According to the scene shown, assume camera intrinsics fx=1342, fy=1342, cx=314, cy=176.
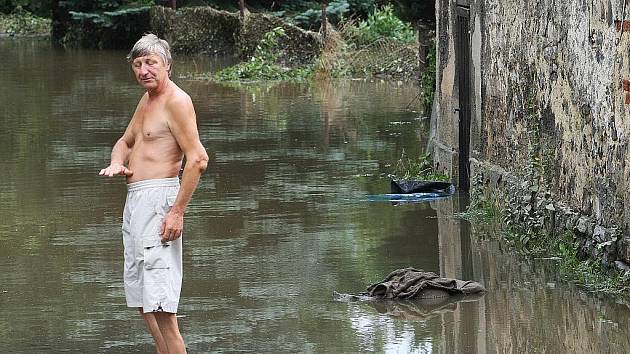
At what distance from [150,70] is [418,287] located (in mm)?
3106

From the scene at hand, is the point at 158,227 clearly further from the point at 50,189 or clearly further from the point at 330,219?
the point at 50,189

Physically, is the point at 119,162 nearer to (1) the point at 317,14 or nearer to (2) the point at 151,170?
(2) the point at 151,170

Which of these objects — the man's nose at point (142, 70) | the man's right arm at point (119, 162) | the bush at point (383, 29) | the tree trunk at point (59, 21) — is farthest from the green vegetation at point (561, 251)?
the tree trunk at point (59, 21)

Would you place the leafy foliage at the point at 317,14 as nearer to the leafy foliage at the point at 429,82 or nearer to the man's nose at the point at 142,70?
Result: the leafy foliage at the point at 429,82

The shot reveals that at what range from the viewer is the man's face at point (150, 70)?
7137mm

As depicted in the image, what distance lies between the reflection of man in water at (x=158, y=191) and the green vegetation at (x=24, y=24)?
4147 cm

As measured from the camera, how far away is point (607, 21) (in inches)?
377

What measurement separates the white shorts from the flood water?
115 cm

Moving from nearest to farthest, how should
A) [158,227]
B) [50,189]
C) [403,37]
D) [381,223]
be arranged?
[158,227]
[381,223]
[50,189]
[403,37]

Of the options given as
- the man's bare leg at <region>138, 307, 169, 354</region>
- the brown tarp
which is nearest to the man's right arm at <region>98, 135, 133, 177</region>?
the man's bare leg at <region>138, 307, 169, 354</region>

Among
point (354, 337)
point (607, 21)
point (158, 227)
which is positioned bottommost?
point (354, 337)

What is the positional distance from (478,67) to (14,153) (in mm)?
6775

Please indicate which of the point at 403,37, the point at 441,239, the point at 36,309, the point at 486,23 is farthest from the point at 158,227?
the point at 403,37

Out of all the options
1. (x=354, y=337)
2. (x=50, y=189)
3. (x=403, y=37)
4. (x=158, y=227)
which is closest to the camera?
(x=158, y=227)
